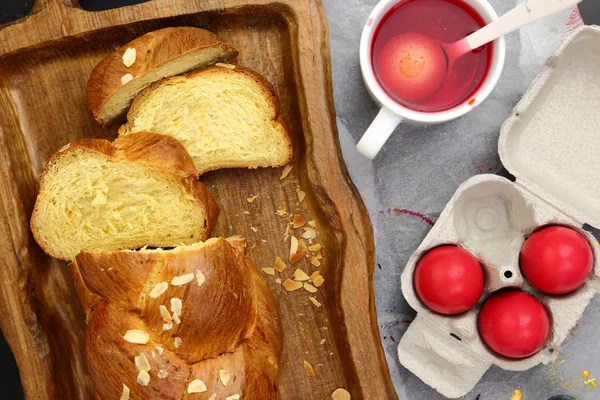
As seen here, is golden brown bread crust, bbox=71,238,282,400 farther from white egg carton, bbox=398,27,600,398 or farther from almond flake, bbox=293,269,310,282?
white egg carton, bbox=398,27,600,398

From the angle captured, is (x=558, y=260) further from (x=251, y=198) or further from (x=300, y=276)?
(x=251, y=198)

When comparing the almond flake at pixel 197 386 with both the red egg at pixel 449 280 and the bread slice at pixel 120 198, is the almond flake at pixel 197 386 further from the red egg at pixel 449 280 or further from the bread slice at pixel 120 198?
the red egg at pixel 449 280

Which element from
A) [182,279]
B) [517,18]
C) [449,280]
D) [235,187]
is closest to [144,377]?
[182,279]

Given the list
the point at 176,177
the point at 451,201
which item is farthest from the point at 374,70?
the point at 176,177

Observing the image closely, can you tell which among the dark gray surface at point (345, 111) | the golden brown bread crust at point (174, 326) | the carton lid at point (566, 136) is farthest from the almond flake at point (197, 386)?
the carton lid at point (566, 136)

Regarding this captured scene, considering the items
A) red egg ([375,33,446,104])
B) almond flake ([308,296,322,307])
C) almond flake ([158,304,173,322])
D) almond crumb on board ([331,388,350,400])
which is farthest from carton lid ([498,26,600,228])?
almond flake ([158,304,173,322])
